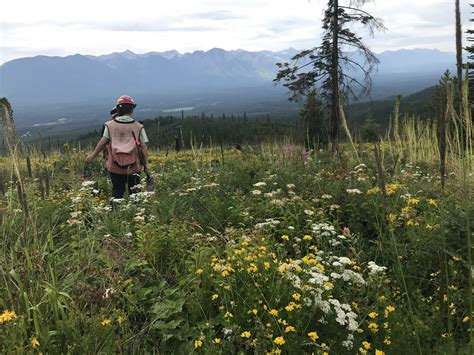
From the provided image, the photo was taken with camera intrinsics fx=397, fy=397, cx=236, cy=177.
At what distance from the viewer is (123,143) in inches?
238

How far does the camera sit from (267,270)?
9.43 feet

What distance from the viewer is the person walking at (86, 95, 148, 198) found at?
19.7 ft

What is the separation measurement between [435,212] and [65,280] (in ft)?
11.8

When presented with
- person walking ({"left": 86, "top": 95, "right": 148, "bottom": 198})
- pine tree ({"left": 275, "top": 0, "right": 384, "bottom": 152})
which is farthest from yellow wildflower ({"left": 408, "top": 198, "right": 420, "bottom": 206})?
pine tree ({"left": 275, "top": 0, "right": 384, "bottom": 152})

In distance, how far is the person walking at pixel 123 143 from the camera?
601 cm

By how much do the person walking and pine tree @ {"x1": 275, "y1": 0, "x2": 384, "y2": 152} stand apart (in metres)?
8.18

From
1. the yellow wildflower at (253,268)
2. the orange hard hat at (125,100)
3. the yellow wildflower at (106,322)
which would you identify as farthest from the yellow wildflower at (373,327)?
the orange hard hat at (125,100)

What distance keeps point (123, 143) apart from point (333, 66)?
380 inches

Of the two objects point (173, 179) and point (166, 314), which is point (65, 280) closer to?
point (166, 314)

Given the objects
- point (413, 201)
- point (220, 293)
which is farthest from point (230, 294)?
point (413, 201)

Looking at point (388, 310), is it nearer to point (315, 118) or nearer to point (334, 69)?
point (334, 69)

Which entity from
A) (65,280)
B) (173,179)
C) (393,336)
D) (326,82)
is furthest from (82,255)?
(326,82)

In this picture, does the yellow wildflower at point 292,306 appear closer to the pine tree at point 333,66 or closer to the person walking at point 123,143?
the person walking at point 123,143

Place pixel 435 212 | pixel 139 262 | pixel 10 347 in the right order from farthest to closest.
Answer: pixel 435 212
pixel 139 262
pixel 10 347
